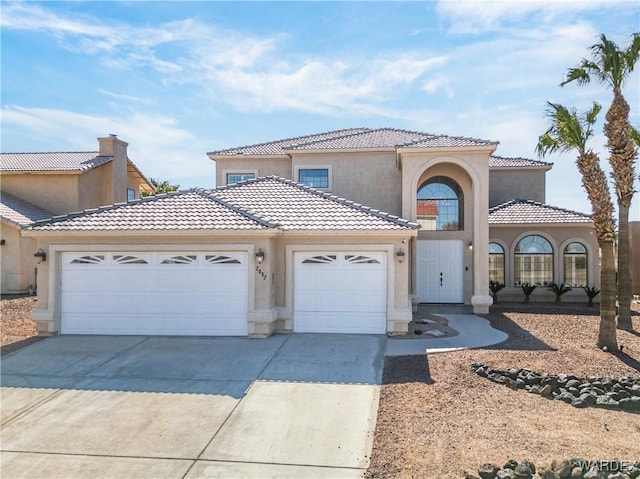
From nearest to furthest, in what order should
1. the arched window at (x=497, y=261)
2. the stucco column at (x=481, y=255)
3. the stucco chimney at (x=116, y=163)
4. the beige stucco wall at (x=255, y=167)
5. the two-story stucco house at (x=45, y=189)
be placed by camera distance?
1. the stucco column at (x=481, y=255)
2. the arched window at (x=497, y=261)
3. the two-story stucco house at (x=45, y=189)
4. the beige stucco wall at (x=255, y=167)
5. the stucco chimney at (x=116, y=163)

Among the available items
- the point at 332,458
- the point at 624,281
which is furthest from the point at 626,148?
the point at 332,458

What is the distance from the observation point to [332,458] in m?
5.54

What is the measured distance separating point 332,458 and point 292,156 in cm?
1480

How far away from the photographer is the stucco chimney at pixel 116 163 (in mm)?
25812

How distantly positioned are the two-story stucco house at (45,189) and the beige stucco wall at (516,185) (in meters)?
21.2

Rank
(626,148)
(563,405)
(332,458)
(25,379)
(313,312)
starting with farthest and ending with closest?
(313,312)
(626,148)
(25,379)
(563,405)
(332,458)

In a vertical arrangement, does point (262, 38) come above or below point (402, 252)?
above

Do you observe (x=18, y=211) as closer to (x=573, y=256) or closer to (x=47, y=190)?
(x=47, y=190)

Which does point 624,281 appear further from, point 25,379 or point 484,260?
point 25,379

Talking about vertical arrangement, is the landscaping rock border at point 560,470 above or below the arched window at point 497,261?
below

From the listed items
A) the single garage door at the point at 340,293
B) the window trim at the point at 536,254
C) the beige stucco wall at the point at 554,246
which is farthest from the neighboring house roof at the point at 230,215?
the window trim at the point at 536,254

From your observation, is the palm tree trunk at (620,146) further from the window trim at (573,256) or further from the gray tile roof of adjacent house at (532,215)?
the window trim at (573,256)

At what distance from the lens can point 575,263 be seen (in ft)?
63.5

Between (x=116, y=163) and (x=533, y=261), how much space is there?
912 inches
